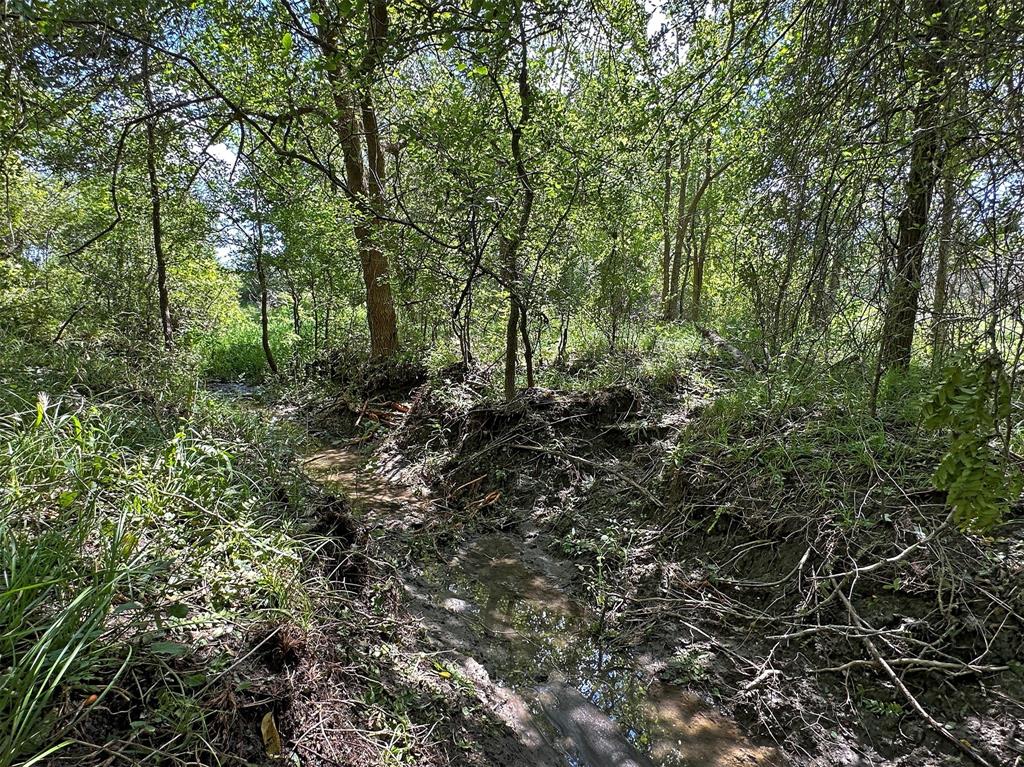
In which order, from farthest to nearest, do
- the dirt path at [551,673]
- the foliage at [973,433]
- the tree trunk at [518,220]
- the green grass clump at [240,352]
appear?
the green grass clump at [240,352] < the tree trunk at [518,220] < the dirt path at [551,673] < the foliage at [973,433]

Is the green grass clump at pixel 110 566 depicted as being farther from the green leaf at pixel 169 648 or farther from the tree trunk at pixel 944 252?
the tree trunk at pixel 944 252

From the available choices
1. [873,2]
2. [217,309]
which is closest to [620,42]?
[873,2]

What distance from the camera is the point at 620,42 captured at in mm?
3562

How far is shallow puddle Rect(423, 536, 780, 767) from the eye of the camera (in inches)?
95.9

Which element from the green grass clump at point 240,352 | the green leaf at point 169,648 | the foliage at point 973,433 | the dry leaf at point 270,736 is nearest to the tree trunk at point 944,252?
the foliage at point 973,433

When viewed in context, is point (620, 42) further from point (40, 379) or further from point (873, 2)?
point (40, 379)

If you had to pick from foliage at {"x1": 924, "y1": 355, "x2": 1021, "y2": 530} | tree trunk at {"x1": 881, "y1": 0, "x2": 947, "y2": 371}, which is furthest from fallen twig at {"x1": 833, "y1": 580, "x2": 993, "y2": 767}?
tree trunk at {"x1": 881, "y1": 0, "x2": 947, "y2": 371}

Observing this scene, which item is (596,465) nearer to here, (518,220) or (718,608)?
(718,608)

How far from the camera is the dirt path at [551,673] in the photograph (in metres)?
2.43

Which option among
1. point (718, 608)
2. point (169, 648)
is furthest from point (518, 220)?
point (169, 648)

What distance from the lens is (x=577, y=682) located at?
9.43 ft

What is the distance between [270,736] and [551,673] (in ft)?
5.43

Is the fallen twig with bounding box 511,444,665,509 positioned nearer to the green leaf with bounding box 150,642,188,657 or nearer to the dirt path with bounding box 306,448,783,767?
the dirt path with bounding box 306,448,783,767

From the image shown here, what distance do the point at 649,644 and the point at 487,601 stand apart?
1139mm
